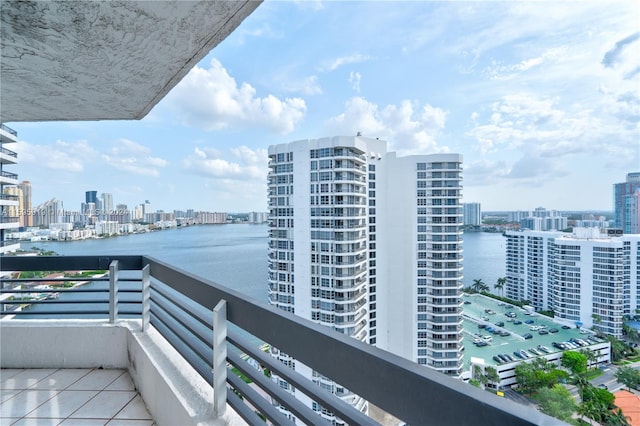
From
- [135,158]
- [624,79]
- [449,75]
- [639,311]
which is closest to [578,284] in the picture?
[639,311]

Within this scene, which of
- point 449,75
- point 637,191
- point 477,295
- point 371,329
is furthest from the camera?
point 477,295

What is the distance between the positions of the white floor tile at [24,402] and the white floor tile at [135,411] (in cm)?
58

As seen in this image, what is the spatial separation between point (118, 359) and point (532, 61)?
29.7 meters

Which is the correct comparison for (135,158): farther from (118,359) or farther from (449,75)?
(449,75)

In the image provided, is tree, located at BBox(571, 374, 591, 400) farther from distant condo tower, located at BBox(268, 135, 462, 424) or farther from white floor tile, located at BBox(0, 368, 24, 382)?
white floor tile, located at BBox(0, 368, 24, 382)

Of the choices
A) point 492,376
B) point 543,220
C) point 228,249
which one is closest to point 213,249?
point 228,249

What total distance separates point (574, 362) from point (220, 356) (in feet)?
64.7

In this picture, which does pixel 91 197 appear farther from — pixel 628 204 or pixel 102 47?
pixel 628 204

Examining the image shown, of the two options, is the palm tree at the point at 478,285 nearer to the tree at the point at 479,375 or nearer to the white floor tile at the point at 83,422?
the tree at the point at 479,375

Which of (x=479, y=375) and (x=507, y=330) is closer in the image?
(x=479, y=375)

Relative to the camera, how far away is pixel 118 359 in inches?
89.0

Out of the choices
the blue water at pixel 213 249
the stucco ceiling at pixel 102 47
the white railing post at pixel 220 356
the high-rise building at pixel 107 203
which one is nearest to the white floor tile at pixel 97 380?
the white railing post at pixel 220 356

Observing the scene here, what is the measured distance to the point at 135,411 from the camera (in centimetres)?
178

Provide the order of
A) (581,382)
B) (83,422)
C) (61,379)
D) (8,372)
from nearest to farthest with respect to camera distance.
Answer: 1. (83,422)
2. (61,379)
3. (8,372)
4. (581,382)
